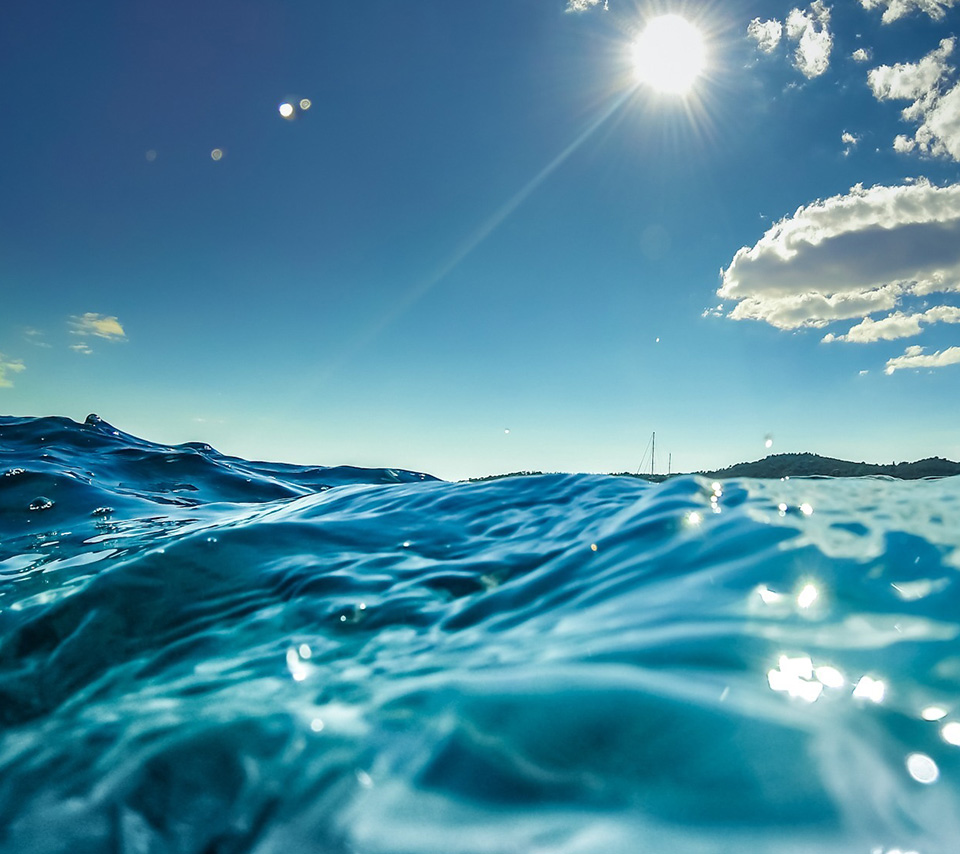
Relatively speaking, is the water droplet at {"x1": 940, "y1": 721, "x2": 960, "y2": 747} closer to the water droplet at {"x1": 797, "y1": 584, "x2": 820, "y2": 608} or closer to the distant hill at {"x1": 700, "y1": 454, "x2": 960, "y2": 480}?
the water droplet at {"x1": 797, "y1": 584, "x2": 820, "y2": 608}

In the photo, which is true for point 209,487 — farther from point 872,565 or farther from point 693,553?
point 872,565

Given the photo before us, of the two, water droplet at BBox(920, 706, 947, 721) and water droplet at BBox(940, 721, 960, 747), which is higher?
water droplet at BBox(920, 706, 947, 721)

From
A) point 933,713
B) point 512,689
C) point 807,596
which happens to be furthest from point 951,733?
point 512,689

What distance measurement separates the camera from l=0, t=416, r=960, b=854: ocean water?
139cm

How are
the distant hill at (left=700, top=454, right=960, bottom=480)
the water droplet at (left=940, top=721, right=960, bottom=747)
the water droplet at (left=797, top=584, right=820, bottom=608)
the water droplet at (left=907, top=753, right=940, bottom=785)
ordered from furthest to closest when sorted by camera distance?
1. the distant hill at (left=700, top=454, right=960, bottom=480)
2. the water droplet at (left=797, top=584, right=820, bottom=608)
3. the water droplet at (left=940, top=721, right=960, bottom=747)
4. the water droplet at (left=907, top=753, right=940, bottom=785)

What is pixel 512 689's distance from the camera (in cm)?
194

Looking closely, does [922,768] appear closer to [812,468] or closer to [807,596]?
[807,596]

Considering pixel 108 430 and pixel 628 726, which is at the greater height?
pixel 108 430

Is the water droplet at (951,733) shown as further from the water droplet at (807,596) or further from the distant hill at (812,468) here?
the distant hill at (812,468)

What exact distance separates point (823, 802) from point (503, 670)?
3.64 feet

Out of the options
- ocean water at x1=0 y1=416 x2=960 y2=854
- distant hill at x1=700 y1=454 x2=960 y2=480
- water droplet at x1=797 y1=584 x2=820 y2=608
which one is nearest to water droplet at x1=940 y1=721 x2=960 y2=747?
ocean water at x1=0 y1=416 x2=960 y2=854

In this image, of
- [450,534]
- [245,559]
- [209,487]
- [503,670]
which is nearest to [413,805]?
[503,670]

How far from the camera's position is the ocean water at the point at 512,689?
1.39 metres

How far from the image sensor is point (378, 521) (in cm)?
514
